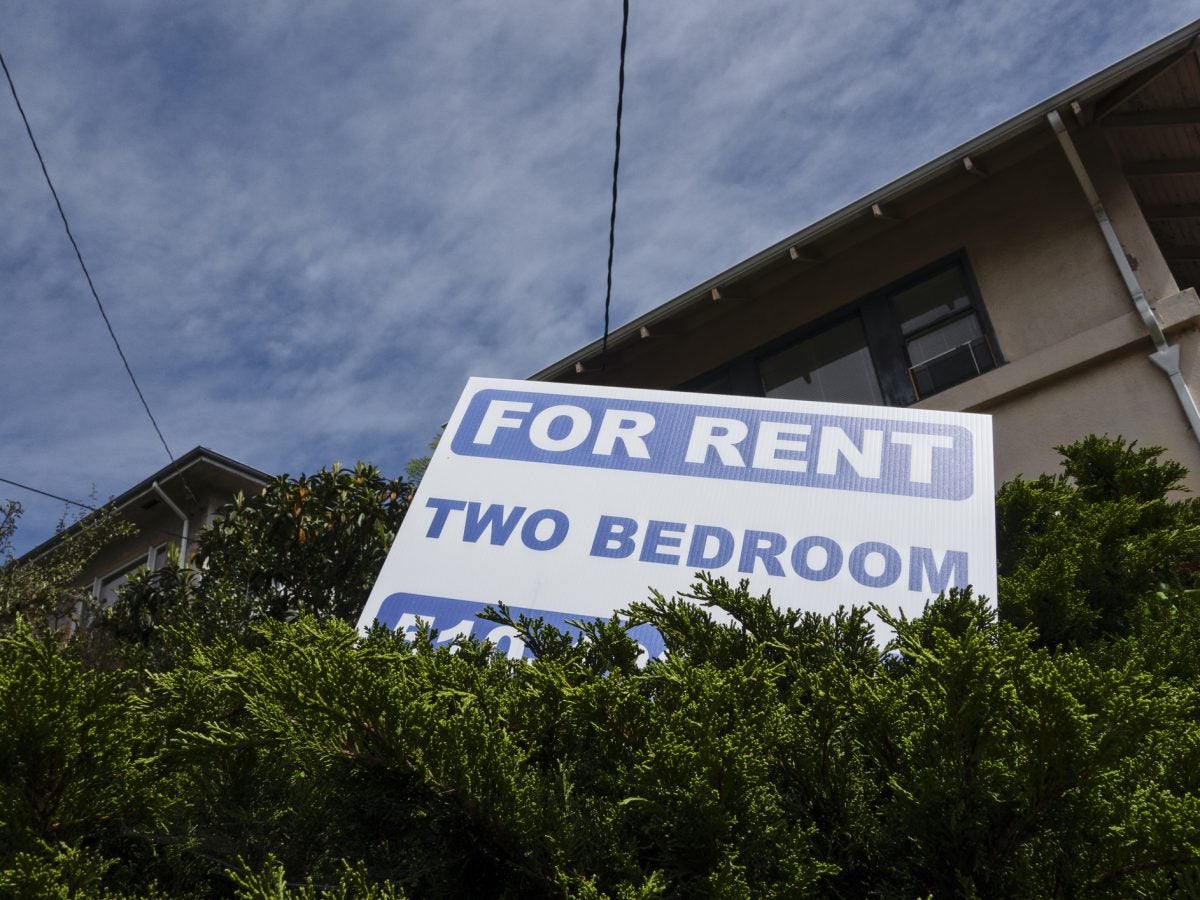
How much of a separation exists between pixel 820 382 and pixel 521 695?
936 centimetres

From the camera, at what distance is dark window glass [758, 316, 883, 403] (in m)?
10.9

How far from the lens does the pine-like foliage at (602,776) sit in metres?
1.85

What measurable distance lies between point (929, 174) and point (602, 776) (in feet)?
30.8

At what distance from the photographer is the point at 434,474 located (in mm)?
4832

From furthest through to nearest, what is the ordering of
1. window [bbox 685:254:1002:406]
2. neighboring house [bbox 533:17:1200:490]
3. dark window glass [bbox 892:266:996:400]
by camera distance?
1. window [bbox 685:254:1002:406]
2. dark window glass [bbox 892:266:996:400]
3. neighboring house [bbox 533:17:1200:490]

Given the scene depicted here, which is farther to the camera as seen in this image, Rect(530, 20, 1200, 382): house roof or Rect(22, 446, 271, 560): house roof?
Rect(22, 446, 271, 560): house roof

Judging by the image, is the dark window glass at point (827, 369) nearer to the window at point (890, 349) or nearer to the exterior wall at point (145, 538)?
the window at point (890, 349)

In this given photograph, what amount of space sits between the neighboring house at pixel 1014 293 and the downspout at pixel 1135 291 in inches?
0.8

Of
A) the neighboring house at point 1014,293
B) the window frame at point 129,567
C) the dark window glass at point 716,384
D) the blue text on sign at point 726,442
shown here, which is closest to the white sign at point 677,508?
the blue text on sign at point 726,442

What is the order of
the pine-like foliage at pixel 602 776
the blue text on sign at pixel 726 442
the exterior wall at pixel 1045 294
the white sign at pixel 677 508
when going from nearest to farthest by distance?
the pine-like foliage at pixel 602 776 < the white sign at pixel 677 508 < the blue text on sign at pixel 726 442 < the exterior wall at pixel 1045 294

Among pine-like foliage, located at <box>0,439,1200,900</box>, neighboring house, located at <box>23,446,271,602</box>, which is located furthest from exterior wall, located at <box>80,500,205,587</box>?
pine-like foliage, located at <box>0,439,1200,900</box>

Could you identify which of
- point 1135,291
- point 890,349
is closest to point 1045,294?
point 1135,291

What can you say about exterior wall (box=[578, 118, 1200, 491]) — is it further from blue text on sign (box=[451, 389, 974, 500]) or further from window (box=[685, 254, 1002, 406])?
blue text on sign (box=[451, 389, 974, 500])

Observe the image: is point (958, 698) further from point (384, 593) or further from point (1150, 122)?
point (1150, 122)
